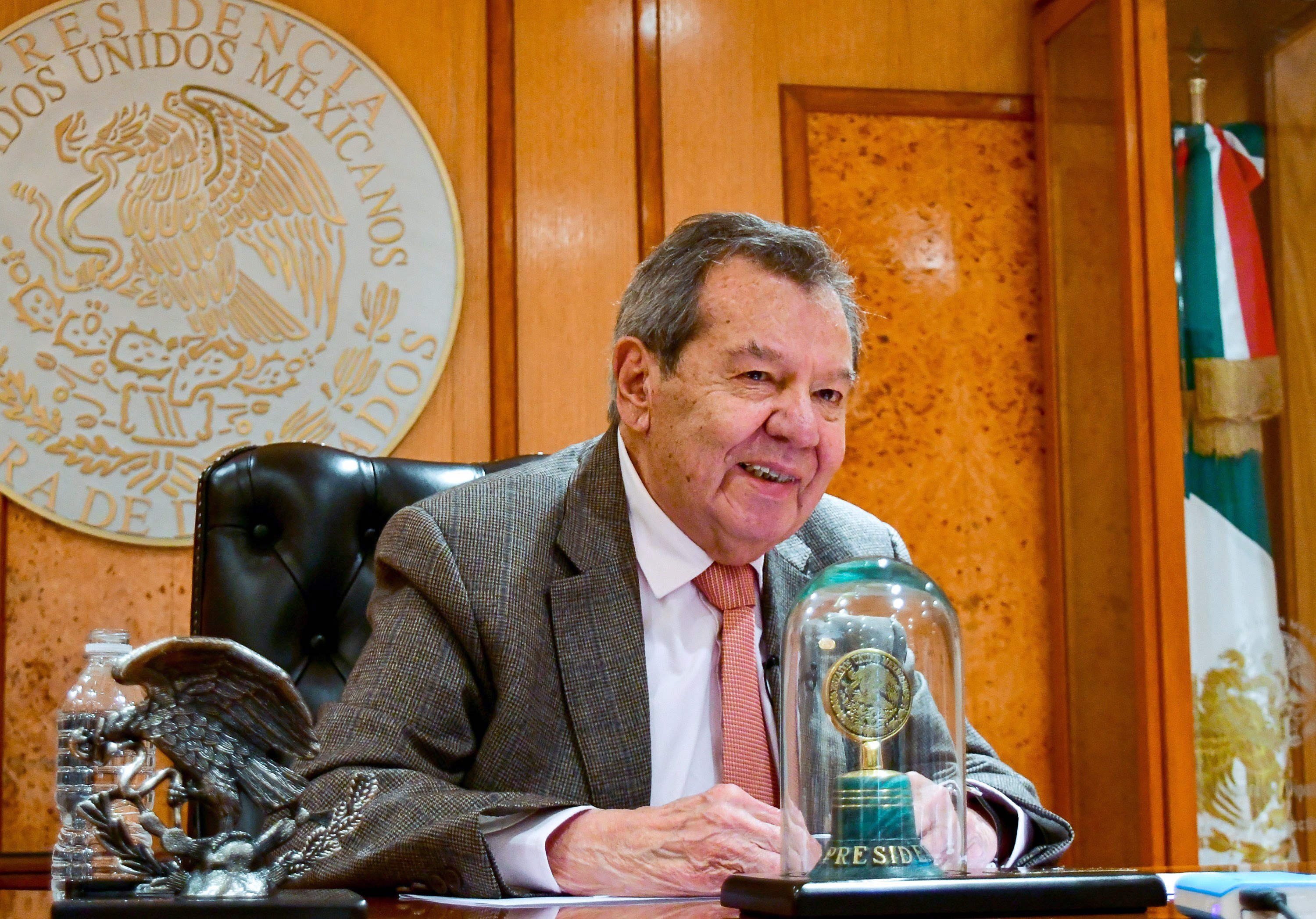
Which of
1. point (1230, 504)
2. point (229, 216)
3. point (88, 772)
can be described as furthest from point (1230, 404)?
point (88, 772)

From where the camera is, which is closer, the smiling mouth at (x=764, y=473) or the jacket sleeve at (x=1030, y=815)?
the jacket sleeve at (x=1030, y=815)

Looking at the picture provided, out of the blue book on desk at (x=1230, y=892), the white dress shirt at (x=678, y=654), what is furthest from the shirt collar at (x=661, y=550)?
the blue book on desk at (x=1230, y=892)

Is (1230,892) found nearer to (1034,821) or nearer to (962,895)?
(962,895)

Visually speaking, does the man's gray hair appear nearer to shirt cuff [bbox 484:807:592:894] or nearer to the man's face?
the man's face

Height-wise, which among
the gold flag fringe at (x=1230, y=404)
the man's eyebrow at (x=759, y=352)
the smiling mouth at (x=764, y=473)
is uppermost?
the gold flag fringe at (x=1230, y=404)

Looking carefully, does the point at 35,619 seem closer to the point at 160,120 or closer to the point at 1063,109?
the point at 160,120

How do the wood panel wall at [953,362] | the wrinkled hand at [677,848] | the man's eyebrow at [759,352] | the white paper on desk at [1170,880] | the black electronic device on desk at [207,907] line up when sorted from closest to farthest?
1. the black electronic device on desk at [207,907]
2. the white paper on desk at [1170,880]
3. the wrinkled hand at [677,848]
4. the man's eyebrow at [759,352]
5. the wood panel wall at [953,362]

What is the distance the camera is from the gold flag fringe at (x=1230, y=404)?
10.5ft

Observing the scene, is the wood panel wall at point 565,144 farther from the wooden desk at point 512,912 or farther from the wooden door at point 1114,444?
the wooden desk at point 512,912

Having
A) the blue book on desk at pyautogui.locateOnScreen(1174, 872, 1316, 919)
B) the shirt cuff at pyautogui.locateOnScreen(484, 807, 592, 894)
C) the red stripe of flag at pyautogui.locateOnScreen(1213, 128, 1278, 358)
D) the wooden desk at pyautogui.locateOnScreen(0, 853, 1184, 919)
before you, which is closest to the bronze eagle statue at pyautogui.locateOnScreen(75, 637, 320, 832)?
the wooden desk at pyautogui.locateOnScreen(0, 853, 1184, 919)

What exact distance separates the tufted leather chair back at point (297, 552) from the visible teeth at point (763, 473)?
45cm

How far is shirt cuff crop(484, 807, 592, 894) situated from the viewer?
4.33 ft

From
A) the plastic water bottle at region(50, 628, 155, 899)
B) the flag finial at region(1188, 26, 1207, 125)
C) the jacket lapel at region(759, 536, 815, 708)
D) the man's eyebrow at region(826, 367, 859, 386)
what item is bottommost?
the plastic water bottle at region(50, 628, 155, 899)

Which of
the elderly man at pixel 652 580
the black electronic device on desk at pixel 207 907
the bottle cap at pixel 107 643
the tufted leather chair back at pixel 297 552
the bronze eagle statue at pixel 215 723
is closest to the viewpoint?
the black electronic device on desk at pixel 207 907
